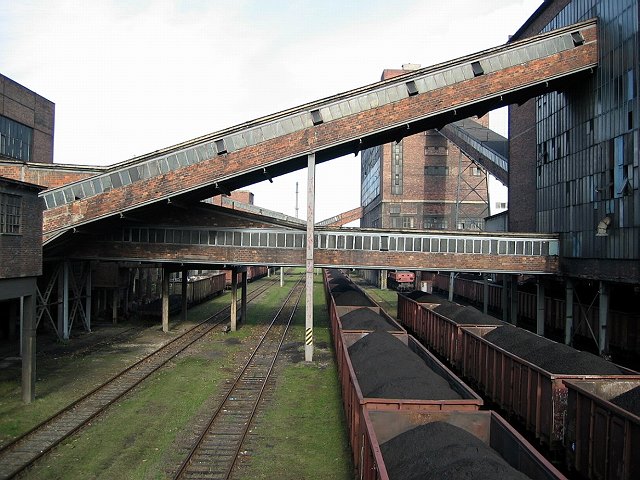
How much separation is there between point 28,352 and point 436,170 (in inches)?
2121

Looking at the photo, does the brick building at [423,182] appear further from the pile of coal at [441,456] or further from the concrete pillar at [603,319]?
the pile of coal at [441,456]

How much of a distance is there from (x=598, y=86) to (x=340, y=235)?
13.2 meters

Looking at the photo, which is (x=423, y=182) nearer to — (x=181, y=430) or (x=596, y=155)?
(x=596, y=155)

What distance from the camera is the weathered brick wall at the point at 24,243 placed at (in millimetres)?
13398

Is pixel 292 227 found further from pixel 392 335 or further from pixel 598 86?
pixel 598 86

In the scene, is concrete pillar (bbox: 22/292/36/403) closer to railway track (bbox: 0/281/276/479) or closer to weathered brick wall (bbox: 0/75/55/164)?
railway track (bbox: 0/281/276/479)

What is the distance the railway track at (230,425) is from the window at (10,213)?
24.3 feet

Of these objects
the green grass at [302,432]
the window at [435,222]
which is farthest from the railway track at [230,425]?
the window at [435,222]

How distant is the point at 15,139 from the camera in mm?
40219

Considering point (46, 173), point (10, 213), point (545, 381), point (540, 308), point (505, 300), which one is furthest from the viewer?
point (505, 300)

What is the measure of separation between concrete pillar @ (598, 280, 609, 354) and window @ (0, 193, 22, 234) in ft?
70.1

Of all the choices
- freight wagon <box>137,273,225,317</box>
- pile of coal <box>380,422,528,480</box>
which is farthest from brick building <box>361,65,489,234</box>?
pile of coal <box>380,422,528,480</box>

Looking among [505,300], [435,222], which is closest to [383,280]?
[435,222]

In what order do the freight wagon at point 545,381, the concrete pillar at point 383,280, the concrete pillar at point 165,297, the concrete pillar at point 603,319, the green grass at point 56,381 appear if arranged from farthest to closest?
the concrete pillar at point 383,280
the concrete pillar at point 165,297
the concrete pillar at point 603,319
the green grass at point 56,381
the freight wagon at point 545,381
